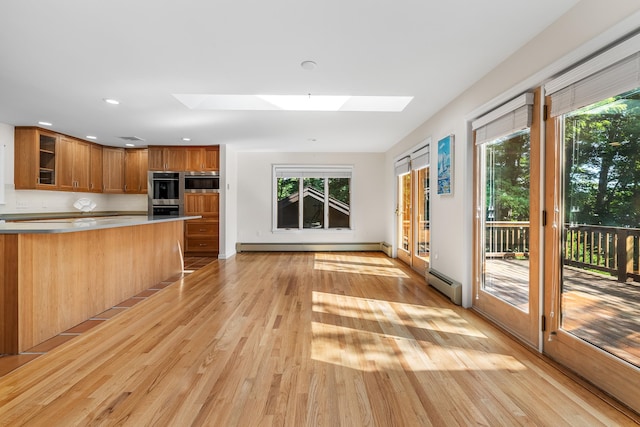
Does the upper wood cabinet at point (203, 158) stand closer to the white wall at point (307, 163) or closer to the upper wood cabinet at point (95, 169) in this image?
the white wall at point (307, 163)

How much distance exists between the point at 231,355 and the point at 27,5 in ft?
8.98

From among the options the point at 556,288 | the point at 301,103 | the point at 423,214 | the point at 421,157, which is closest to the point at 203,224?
the point at 301,103

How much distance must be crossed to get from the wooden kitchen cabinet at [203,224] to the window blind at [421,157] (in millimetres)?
3975

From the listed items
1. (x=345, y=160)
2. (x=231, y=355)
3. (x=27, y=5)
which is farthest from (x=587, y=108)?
(x=345, y=160)

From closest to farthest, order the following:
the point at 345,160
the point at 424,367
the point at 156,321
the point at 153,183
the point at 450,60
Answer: the point at 424,367 < the point at 450,60 < the point at 156,321 < the point at 153,183 < the point at 345,160

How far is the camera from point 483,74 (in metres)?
3.07

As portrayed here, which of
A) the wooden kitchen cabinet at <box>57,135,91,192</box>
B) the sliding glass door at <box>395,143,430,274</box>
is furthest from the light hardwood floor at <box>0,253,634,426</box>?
the wooden kitchen cabinet at <box>57,135,91,192</box>

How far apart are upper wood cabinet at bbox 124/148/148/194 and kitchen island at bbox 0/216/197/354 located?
10.9 feet

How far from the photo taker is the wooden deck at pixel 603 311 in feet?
5.79

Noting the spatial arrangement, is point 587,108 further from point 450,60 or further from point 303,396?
point 303,396

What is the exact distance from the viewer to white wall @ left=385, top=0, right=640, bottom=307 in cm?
184

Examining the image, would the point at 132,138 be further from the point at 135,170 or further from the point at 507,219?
the point at 507,219

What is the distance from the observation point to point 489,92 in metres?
3.03

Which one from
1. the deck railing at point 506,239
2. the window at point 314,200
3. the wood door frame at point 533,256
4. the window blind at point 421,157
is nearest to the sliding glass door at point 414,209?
the window blind at point 421,157
